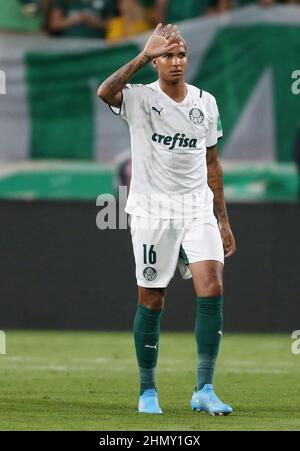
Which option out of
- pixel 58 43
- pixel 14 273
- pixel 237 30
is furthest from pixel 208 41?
pixel 14 273

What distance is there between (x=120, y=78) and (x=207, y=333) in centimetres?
163

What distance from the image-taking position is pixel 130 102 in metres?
7.38

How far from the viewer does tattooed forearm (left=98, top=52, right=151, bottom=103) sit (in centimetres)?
706

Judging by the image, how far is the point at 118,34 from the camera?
587 inches

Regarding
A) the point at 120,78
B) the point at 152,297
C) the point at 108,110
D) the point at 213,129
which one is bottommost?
the point at 152,297

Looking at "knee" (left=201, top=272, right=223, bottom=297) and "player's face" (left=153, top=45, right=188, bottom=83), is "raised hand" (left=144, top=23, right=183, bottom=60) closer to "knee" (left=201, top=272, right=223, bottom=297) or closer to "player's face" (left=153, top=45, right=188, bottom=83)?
"player's face" (left=153, top=45, right=188, bottom=83)

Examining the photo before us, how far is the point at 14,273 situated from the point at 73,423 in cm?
761

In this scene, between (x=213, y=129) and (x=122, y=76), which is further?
(x=213, y=129)
